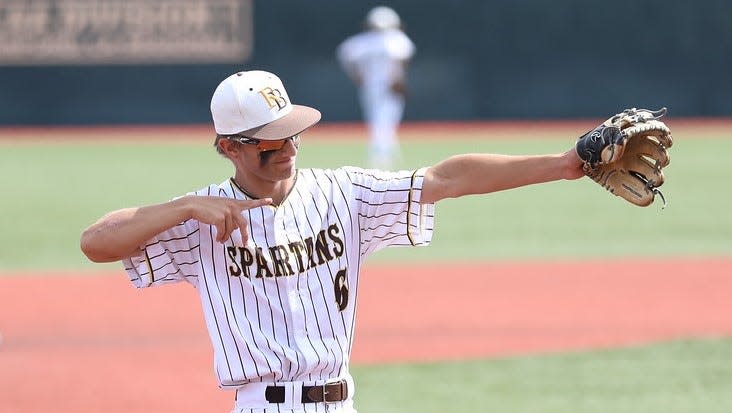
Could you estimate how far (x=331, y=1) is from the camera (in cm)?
2769

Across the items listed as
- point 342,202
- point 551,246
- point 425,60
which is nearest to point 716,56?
point 425,60

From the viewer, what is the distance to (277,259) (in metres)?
3.90

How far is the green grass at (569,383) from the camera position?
658cm

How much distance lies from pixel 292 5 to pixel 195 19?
8.17ft

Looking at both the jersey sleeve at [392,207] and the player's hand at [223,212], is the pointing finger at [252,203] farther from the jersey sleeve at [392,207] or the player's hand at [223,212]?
the jersey sleeve at [392,207]

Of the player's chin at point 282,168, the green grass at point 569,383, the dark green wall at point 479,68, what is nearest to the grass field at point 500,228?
the green grass at point 569,383

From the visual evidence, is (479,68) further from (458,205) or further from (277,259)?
(277,259)

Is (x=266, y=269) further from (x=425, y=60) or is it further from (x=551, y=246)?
(x=425, y=60)

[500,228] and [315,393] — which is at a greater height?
[315,393]

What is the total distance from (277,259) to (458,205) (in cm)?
1265

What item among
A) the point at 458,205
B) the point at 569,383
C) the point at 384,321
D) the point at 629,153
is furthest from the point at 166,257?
the point at 458,205

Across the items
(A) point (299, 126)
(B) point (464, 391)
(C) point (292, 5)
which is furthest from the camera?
(C) point (292, 5)

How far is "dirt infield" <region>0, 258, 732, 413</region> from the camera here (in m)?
7.18

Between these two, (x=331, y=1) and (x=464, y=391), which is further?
(x=331, y=1)
